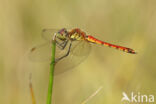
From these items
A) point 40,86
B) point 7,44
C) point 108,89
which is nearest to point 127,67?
point 108,89

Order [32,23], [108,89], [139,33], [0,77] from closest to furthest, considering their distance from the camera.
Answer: [108,89] → [0,77] → [139,33] → [32,23]

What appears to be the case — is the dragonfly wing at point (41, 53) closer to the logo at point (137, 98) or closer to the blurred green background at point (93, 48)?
the blurred green background at point (93, 48)

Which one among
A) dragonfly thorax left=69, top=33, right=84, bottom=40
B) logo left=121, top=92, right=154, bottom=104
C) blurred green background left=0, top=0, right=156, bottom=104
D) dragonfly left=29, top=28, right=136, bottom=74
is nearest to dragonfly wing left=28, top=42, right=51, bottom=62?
dragonfly left=29, top=28, right=136, bottom=74

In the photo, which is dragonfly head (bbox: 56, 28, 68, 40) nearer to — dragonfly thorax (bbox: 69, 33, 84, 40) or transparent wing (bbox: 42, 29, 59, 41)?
dragonfly thorax (bbox: 69, 33, 84, 40)

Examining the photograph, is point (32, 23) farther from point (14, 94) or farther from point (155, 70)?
point (155, 70)

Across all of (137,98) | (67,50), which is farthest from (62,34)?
(137,98)

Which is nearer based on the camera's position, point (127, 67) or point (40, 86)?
point (127, 67)
